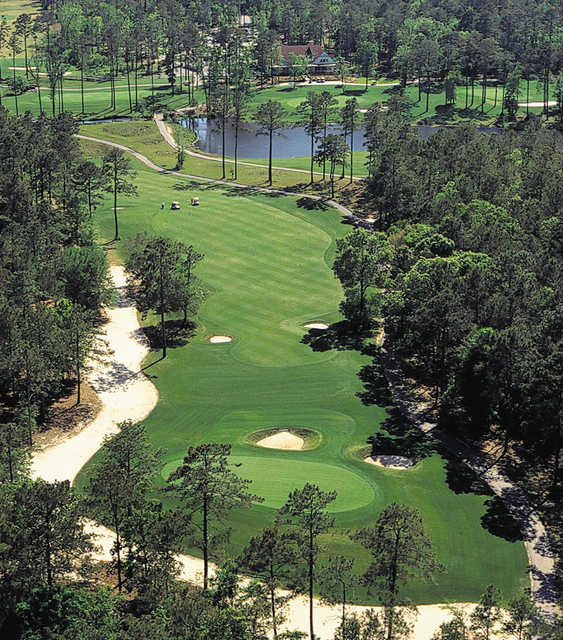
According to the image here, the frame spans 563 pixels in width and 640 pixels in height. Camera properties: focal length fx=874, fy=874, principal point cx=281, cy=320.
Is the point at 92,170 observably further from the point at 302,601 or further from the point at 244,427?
the point at 302,601

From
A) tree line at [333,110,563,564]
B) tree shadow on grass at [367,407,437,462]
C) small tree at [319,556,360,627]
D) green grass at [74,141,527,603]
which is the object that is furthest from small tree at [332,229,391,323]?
small tree at [319,556,360,627]

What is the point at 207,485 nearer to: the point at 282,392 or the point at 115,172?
the point at 282,392

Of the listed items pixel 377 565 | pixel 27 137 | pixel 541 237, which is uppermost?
pixel 27 137

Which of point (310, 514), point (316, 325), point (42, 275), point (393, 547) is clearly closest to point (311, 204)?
point (316, 325)

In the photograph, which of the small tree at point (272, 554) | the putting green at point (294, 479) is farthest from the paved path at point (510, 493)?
the small tree at point (272, 554)

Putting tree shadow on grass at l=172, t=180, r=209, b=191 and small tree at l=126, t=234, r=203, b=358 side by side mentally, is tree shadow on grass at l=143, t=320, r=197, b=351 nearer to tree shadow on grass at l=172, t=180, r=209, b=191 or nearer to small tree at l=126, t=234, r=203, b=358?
small tree at l=126, t=234, r=203, b=358

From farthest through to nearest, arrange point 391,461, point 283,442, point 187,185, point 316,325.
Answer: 1. point 187,185
2. point 316,325
3. point 283,442
4. point 391,461

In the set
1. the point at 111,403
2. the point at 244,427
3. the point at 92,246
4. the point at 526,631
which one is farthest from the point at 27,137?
the point at 526,631
